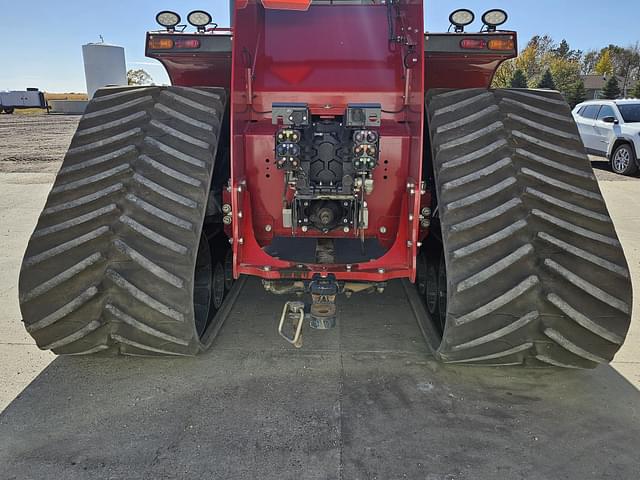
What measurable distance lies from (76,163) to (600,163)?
49.7 feet

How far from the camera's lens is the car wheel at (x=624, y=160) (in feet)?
40.8

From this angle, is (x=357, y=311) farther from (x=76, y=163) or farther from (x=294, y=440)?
(x=76, y=163)

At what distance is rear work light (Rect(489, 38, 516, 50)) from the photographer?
3.96 metres

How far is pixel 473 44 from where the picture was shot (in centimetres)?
396

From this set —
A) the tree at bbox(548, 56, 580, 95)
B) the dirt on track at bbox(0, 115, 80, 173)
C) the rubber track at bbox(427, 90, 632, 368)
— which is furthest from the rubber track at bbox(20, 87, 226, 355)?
the tree at bbox(548, 56, 580, 95)

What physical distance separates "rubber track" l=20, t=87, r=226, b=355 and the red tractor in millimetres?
11

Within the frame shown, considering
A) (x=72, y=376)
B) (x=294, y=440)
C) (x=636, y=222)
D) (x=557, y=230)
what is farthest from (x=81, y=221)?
(x=636, y=222)

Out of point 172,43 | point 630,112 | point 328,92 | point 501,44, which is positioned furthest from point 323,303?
point 630,112

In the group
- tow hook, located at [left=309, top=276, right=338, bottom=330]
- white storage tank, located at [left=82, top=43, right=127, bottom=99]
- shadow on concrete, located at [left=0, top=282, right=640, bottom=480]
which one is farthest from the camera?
white storage tank, located at [left=82, top=43, right=127, bottom=99]

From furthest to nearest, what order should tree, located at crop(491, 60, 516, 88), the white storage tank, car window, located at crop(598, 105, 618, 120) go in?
tree, located at crop(491, 60, 516, 88), the white storage tank, car window, located at crop(598, 105, 618, 120)

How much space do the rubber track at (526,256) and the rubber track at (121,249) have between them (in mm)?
1533

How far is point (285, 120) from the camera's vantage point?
3.42m

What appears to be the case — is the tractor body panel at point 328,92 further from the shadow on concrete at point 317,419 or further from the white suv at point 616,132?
the white suv at point 616,132

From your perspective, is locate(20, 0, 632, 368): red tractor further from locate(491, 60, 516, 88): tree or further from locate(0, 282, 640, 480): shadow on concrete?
locate(491, 60, 516, 88): tree
